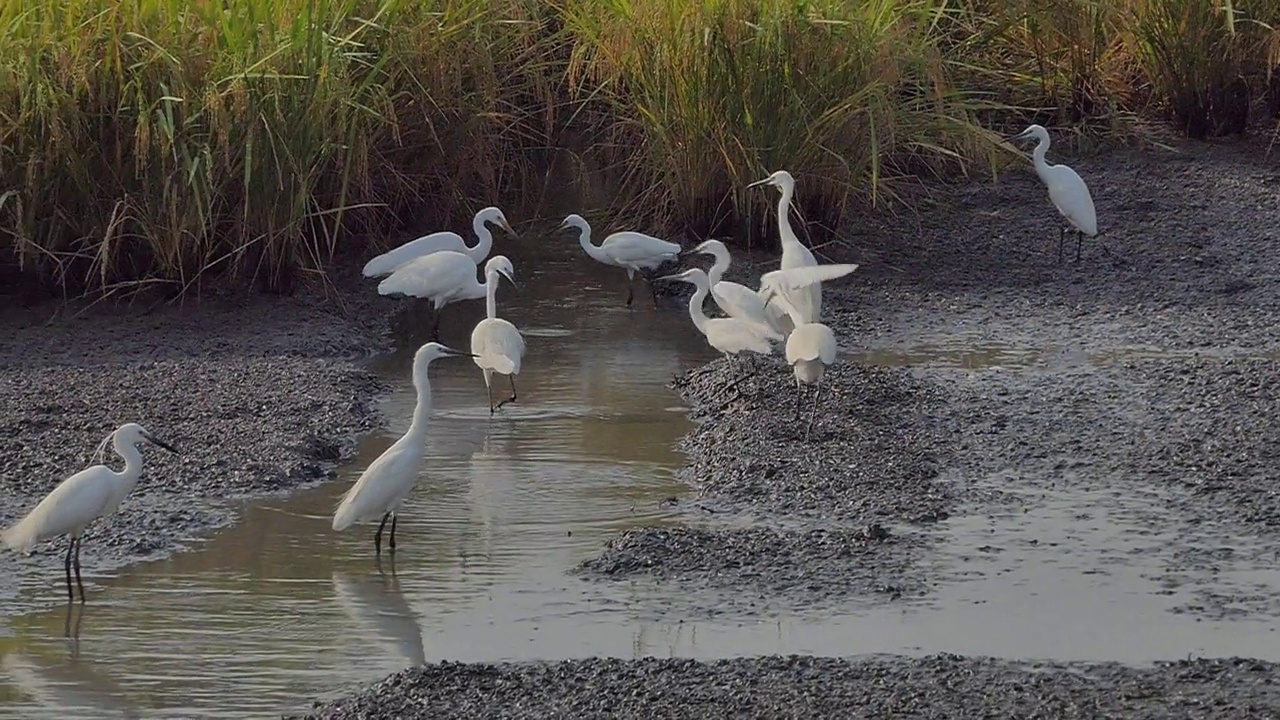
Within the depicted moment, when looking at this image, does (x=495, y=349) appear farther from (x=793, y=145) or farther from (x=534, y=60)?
(x=534, y=60)

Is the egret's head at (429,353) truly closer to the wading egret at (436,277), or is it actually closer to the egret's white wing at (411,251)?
the wading egret at (436,277)

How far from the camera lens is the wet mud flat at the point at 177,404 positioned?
6.06 meters

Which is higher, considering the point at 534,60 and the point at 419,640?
the point at 534,60

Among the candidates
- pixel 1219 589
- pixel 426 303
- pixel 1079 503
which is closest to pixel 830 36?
pixel 426 303

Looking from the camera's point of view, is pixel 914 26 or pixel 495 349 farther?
pixel 914 26

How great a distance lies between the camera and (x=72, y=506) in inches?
210

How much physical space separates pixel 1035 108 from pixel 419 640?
913 cm

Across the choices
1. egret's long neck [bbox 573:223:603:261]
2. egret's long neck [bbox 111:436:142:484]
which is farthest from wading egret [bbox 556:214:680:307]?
egret's long neck [bbox 111:436:142:484]

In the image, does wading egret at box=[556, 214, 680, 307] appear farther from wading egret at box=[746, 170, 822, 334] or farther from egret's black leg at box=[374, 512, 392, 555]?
egret's black leg at box=[374, 512, 392, 555]

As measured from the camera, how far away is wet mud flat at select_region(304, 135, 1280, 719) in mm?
4445

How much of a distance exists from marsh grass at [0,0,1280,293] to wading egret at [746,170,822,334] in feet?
1.89

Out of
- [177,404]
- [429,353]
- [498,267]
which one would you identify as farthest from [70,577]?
[498,267]

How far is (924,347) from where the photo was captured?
895cm

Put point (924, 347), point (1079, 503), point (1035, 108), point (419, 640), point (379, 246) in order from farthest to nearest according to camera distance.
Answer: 1. point (1035, 108)
2. point (379, 246)
3. point (924, 347)
4. point (1079, 503)
5. point (419, 640)
